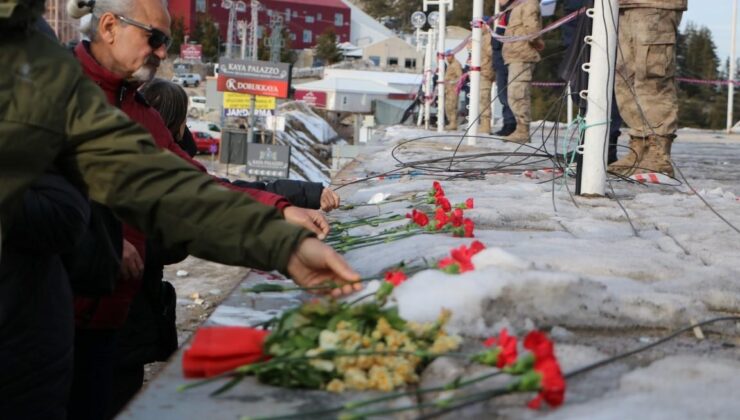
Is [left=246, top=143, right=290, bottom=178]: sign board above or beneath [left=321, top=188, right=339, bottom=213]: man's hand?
beneath

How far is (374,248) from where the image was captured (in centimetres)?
396

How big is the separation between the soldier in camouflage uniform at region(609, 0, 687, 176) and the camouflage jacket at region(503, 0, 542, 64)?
510 cm

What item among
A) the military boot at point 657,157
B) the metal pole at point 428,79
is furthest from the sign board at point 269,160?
the military boot at point 657,157

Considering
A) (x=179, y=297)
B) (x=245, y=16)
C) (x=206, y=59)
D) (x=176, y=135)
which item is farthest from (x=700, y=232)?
(x=245, y=16)

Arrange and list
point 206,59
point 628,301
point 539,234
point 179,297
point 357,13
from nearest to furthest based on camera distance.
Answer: point 628,301, point 539,234, point 179,297, point 206,59, point 357,13

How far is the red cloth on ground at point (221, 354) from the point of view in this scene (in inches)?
89.2

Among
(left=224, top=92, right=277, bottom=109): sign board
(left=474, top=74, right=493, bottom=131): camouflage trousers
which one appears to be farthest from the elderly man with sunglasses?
(left=224, top=92, right=277, bottom=109): sign board

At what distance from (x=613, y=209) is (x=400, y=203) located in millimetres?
1106

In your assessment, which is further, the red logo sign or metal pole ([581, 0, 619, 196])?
the red logo sign

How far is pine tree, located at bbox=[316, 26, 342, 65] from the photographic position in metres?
90.2

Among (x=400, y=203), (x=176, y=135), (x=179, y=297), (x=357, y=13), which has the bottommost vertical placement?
(x=179, y=297)

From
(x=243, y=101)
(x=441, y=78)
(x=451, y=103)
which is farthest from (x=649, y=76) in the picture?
(x=243, y=101)

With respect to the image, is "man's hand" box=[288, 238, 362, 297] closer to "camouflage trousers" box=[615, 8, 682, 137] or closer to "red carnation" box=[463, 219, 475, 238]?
"red carnation" box=[463, 219, 475, 238]

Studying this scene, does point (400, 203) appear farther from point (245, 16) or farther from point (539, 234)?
point (245, 16)
